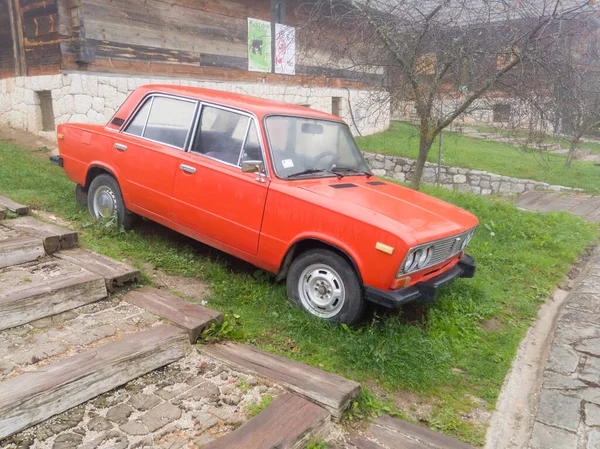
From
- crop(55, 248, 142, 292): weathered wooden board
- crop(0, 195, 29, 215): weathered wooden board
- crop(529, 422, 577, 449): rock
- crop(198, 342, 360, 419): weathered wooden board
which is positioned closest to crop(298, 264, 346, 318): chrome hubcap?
crop(198, 342, 360, 419): weathered wooden board

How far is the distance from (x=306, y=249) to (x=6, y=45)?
10.3 metres

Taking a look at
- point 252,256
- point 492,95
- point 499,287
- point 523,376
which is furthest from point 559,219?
point 252,256

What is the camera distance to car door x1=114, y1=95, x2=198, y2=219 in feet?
16.8

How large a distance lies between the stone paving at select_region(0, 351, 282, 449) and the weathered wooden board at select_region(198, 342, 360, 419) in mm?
80

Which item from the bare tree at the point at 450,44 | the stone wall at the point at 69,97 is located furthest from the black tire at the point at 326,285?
the stone wall at the point at 69,97

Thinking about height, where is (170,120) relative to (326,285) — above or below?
above

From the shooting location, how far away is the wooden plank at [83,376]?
2.73 m

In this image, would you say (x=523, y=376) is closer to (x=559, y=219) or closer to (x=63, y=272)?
(x=63, y=272)

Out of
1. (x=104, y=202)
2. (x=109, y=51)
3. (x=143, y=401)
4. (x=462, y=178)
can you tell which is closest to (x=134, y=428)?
(x=143, y=401)

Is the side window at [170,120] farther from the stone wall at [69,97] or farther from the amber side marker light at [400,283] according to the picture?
the stone wall at [69,97]

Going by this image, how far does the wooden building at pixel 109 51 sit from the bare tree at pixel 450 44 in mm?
1013

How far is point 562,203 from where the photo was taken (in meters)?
11.4

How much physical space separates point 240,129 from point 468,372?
2934 millimetres

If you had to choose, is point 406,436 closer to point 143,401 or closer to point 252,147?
point 143,401
